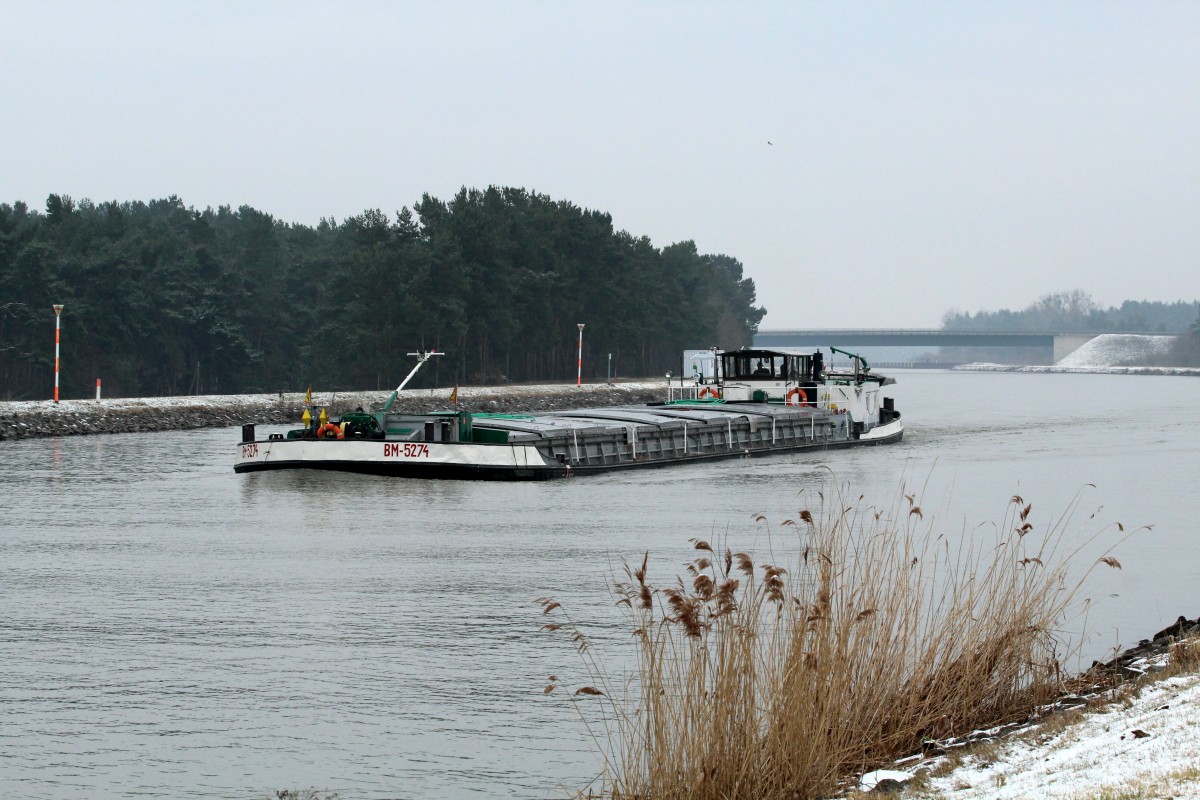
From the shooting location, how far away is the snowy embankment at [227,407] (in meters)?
51.8

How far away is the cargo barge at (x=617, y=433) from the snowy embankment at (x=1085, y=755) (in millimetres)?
22801

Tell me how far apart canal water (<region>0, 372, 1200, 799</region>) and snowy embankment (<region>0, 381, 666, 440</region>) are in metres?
10.1

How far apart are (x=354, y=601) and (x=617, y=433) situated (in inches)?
882

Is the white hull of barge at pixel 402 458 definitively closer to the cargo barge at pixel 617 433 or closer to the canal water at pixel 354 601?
the cargo barge at pixel 617 433

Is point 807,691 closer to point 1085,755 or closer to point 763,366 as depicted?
point 1085,755

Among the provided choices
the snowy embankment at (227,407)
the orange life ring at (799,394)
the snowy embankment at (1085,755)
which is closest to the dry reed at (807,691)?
the snowy embankment at (1085,755)

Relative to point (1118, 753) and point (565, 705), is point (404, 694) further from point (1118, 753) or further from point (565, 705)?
point (1118, 753)

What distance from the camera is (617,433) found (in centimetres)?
3994

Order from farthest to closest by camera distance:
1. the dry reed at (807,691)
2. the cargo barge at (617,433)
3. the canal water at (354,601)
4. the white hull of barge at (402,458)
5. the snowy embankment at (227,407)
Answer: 1. the snowy embankment at (227,407)
2. the cargo barge at (617,433)
3. the white hull of barge at (402,458)
4. the canal water at (354,601)
5. the dry reed at (807,691)

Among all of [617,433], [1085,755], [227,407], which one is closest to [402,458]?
[617,433]

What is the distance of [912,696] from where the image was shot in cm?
976

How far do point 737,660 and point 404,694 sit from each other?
4.90 meters

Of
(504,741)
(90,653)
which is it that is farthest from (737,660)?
(90,653)

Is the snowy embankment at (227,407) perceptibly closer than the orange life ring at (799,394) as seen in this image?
Yes
